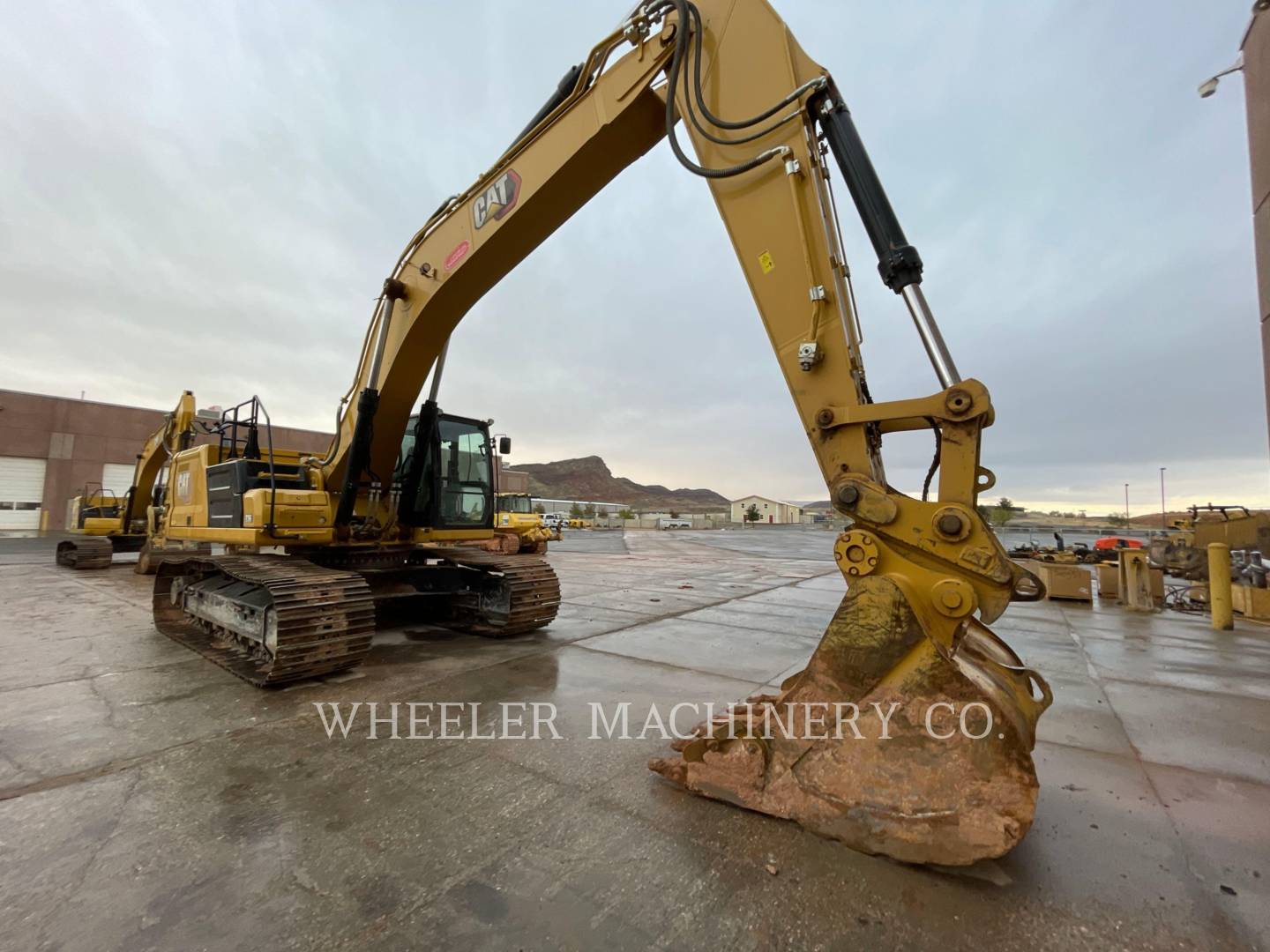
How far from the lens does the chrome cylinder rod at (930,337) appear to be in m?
2.44

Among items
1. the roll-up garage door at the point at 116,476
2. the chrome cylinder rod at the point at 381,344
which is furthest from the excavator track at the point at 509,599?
the roll-up garage door at the point at 116,476

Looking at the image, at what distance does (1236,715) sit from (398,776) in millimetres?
5436

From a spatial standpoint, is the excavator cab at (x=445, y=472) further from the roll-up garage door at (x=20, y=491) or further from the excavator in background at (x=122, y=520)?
the roll-up garage door at (x=20, y=491)

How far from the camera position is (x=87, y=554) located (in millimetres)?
12586

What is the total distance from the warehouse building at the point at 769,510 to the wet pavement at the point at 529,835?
88406mm

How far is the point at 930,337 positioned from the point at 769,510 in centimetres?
9352

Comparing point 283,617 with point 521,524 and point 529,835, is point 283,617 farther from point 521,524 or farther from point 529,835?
point 521,524

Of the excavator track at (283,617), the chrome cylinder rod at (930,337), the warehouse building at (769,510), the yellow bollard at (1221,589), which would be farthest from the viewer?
the warehouse building at (769,510)

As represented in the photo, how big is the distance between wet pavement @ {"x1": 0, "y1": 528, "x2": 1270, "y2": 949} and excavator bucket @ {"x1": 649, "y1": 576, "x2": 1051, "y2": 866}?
0.13 m

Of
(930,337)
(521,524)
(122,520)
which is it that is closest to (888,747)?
(930,337)

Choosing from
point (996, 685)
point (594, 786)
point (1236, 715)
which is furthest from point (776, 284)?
point (1236, 715)

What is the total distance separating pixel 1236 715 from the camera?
3.83 m

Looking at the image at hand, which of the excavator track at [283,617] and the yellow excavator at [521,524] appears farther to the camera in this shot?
the yellow excavator at [521,524]

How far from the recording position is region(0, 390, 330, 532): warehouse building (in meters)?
24.5
